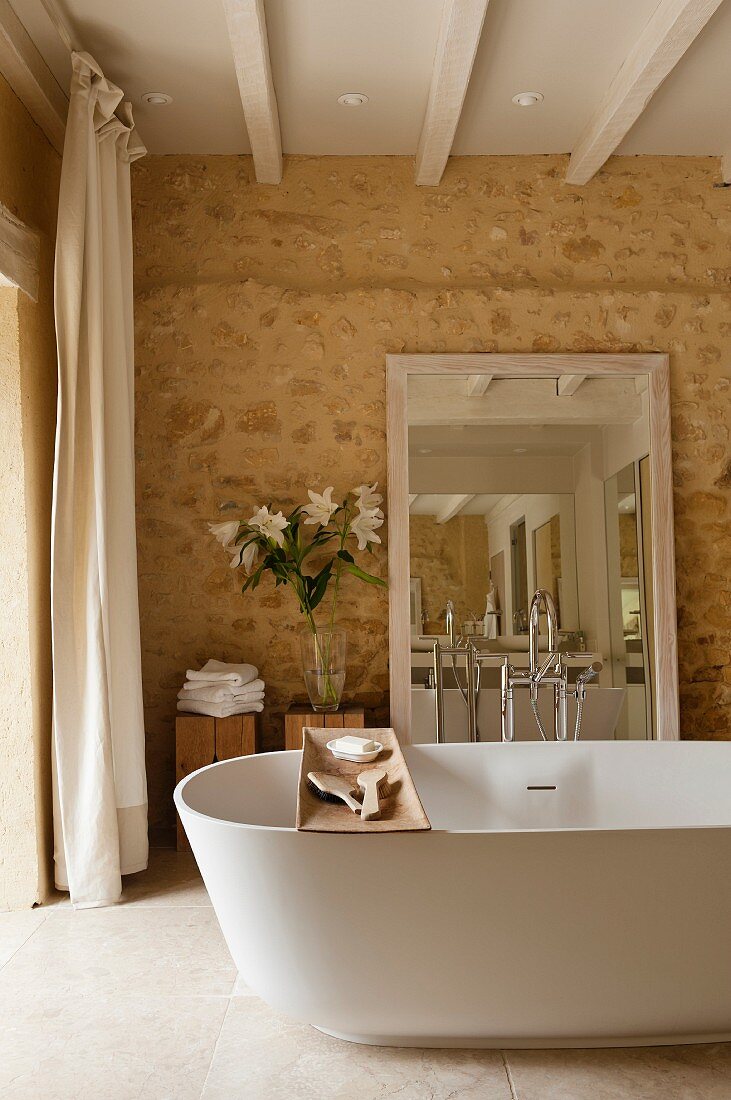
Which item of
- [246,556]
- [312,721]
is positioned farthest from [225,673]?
[246,556]

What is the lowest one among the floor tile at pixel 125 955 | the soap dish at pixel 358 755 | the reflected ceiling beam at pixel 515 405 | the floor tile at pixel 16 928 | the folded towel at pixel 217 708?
the floor tile at pixel 125 955

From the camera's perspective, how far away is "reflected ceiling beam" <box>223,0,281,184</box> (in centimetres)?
270

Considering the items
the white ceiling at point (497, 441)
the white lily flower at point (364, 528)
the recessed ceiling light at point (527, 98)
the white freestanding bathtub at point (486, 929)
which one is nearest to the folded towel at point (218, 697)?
the white lily flower at point (364, 528)

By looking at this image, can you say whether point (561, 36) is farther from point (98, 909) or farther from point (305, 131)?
point (98, 909)

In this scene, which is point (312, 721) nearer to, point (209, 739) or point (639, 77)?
point (209, 739)

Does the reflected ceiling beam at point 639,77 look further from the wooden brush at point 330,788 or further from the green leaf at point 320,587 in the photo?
the wooden brush at point 330,788

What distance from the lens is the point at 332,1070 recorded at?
6.64 ft

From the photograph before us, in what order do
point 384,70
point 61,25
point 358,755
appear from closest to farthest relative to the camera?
point 358,755 → point 61,25 → point 384,70

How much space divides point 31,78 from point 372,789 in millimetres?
2436

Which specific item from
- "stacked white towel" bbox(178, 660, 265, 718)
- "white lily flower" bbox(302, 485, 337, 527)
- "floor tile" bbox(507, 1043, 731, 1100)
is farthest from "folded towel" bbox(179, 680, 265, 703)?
"floor tile" bbox(507, 1043, 731, 1100)

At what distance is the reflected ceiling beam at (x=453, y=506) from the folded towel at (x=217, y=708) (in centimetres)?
102

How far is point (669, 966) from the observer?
1.99 m

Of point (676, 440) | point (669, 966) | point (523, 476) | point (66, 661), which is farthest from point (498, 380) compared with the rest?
point (669, 966)

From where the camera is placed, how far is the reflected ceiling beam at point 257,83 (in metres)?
2.70
